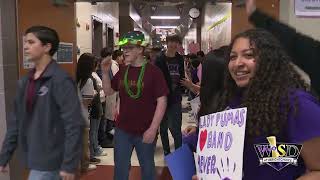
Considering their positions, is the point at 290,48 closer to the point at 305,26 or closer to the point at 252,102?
the point at 252,102

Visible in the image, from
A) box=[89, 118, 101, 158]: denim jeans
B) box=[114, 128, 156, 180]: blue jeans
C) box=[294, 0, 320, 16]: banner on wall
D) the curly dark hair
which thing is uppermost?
box=[294, 0, 320, 16]: banner on wall

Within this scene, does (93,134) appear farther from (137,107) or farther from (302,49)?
(302,49)

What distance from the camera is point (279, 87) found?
137 cm

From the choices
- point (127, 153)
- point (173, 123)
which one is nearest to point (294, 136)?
point (127, 153)

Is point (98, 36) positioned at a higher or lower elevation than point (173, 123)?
higher

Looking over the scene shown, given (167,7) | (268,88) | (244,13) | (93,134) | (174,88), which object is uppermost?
(167,7)

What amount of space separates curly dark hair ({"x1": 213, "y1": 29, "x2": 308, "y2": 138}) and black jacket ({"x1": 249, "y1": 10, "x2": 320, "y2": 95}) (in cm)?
90

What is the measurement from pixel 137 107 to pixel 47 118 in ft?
3.40

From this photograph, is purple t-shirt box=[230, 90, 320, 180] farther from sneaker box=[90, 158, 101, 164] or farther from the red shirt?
sneaker box=[90, 158, 101, 164]

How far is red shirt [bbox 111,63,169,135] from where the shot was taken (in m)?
3.23

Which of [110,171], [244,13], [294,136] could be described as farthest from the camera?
[110,171]

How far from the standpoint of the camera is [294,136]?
4.27ft

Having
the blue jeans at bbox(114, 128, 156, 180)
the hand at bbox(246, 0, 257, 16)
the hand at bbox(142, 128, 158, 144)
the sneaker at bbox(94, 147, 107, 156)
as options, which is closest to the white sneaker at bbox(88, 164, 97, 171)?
the sneaker at bbox(94, 147, 107, 156)

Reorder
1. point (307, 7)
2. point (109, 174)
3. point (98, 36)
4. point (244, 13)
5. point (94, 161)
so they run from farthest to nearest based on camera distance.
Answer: point (98, 36)
point (94, 161)
point (109, 174)
point (244, 13)
point (307, 7)
